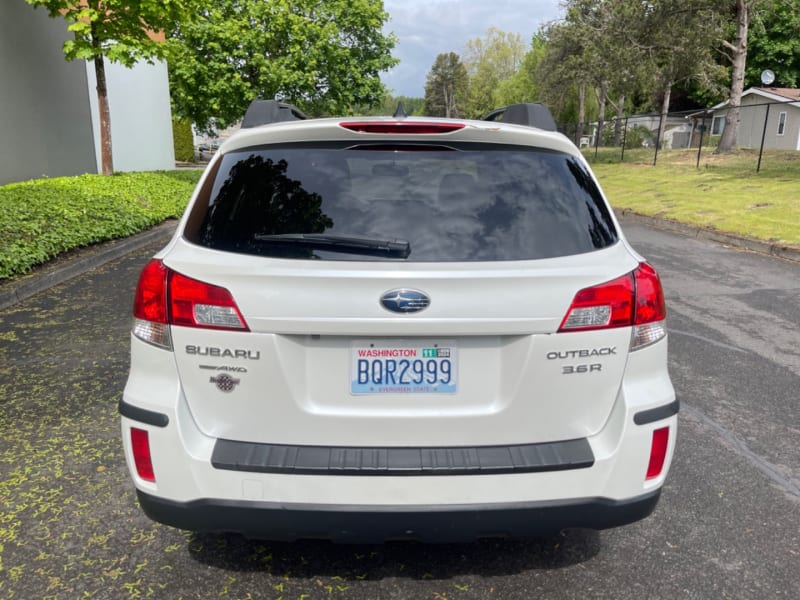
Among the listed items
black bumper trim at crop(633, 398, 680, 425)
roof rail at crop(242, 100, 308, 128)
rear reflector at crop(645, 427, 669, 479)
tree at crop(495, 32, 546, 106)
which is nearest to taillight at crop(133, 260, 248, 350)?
roof rail at crop(242, 100, 308, 128)

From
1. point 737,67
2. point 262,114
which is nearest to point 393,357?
point 262,114

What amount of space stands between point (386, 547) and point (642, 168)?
28.9 m

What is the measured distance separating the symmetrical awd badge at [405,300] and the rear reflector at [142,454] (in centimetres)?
99

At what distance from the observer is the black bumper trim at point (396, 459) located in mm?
2119

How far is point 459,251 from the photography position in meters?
2.21

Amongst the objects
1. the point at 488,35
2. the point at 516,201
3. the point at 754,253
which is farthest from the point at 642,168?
the point at 488,35

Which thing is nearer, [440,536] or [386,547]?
[440,536]

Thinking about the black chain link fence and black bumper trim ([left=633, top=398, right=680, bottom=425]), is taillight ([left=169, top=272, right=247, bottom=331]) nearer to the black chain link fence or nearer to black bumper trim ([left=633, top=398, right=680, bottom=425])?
black bumper trim ([left=633, top=398, right=680, bottom=425])

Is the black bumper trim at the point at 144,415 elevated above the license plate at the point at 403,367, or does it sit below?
below

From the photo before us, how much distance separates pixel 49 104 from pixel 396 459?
1817cm

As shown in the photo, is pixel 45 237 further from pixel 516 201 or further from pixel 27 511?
pixel 516 201

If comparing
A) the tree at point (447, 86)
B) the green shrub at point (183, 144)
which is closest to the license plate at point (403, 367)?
the green shrub at point (183, 144)

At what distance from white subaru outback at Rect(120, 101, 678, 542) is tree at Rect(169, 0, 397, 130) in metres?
25.8

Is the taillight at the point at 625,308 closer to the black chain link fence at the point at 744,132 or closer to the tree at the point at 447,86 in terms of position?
the black chain link fence at the point at 744,132
